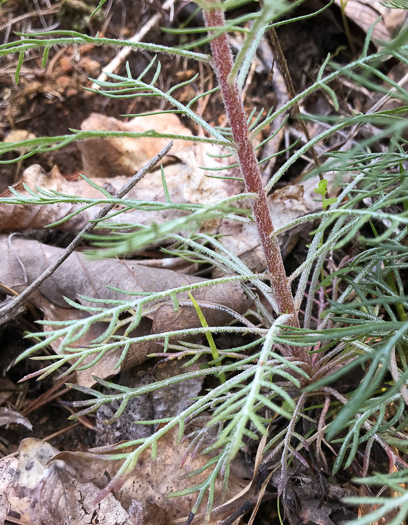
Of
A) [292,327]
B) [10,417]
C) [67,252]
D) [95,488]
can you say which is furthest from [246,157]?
[10,417]

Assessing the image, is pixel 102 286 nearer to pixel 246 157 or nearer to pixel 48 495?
pixel 48 495

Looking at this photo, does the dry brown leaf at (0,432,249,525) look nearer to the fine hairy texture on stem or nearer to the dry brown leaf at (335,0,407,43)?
the fine hairy texture on stem

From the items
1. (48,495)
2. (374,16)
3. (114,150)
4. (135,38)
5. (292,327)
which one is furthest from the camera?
(135,38)

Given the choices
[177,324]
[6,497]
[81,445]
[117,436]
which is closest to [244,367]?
[177,324]

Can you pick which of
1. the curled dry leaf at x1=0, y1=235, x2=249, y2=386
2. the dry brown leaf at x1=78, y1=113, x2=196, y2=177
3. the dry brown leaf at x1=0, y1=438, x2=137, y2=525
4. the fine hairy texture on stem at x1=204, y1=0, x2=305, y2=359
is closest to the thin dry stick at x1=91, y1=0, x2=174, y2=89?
the dry brown leaf at x1=78, y1=113, x2=196, y2=177

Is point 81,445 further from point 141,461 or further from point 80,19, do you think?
point 80,19

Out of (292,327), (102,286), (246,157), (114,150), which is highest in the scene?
(114,150)

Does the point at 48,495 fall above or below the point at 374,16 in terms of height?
below
